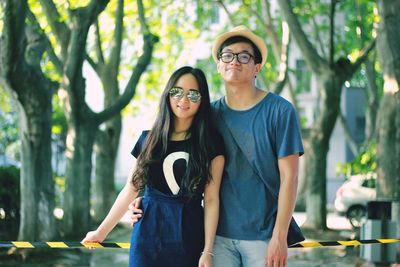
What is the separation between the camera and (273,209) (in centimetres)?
412

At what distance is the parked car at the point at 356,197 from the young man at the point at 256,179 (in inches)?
696

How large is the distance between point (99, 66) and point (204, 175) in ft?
51.3

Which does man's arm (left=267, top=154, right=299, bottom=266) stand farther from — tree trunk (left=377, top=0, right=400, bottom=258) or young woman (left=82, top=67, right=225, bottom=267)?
tree trunk (left=377, top=0, right=400, bottom=258)

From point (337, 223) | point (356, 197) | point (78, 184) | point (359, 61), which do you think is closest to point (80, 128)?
point (78, 184)

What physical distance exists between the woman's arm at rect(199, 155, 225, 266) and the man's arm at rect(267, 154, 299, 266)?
32 centimetres

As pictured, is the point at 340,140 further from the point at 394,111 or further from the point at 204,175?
the point at 204,175

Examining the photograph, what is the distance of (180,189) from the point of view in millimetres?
4062

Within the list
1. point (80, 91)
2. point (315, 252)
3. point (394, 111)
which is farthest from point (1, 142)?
point (394, 111)

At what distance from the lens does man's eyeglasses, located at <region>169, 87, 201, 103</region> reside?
13.6ft

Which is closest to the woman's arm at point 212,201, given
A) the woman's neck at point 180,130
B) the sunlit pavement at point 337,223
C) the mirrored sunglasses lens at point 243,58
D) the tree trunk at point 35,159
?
the woman's neck at point 180,130

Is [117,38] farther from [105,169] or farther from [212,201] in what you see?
[212,201]

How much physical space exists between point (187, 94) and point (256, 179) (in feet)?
2.01

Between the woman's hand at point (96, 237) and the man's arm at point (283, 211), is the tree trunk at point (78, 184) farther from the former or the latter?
the man's arm at point (283, 211)

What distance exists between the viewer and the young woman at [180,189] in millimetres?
4039
